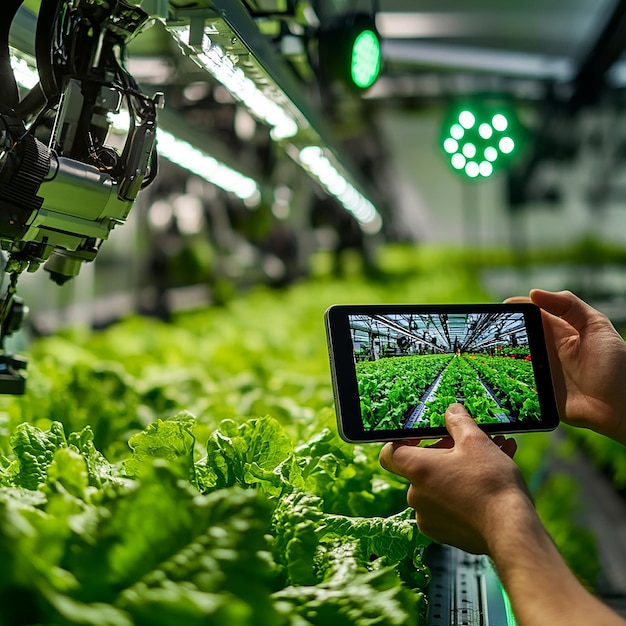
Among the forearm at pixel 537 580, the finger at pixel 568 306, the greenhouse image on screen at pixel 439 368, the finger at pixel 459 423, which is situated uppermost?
the finger at pixel 568 306

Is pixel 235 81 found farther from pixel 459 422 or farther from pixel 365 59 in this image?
pixel 459 422

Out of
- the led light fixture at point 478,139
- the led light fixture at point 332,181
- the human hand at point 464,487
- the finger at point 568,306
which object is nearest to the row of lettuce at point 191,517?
the human hand at point 464,487

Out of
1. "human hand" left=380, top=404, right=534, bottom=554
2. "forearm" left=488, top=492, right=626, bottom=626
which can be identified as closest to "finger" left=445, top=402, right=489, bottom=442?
"human hand" left=380, top=404, right=534, bottom=554

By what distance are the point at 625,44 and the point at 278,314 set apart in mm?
3169

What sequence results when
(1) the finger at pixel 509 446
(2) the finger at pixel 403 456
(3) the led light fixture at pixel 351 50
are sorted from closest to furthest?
(2) the finger at pixel 403 456
(1) the finger at pixel 509 446
(3) the led light fixture at pixel 351 50

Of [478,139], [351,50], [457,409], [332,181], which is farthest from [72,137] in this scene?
[332,181]

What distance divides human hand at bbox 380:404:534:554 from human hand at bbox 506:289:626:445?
→ 38cm

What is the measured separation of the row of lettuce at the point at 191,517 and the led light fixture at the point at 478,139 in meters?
0.95

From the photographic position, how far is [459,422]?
1.08 metres

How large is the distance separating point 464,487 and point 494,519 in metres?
0.06

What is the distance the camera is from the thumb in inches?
41.6

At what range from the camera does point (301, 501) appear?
1.14 metres

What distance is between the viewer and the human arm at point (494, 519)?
852 millimetres

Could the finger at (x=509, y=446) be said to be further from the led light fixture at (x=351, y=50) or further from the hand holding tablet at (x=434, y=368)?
the led light fixture at (x=351, y=50)
